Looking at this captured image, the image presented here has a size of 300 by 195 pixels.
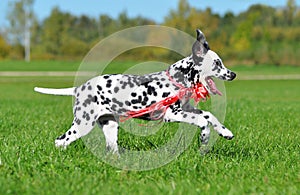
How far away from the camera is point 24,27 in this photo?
76.8 metres

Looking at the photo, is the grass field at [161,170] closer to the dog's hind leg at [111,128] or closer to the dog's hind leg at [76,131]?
the dog's hind leg at [76,131]

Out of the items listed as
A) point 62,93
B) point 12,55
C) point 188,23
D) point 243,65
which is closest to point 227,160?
point 62,93

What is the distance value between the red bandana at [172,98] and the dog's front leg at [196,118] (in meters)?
0.06

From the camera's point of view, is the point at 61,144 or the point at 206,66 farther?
the point at 61,144

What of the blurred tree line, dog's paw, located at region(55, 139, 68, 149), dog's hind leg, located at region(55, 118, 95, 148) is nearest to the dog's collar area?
dog's hind leg, located at region(55, 118, 95, 148)

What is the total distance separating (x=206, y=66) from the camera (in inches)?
201

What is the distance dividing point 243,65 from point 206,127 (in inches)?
2013

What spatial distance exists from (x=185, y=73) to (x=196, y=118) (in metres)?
0.48

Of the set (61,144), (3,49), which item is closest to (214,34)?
(3,49)

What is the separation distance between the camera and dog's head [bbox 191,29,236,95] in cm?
502

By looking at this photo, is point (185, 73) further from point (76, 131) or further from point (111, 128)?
point (76, 131)

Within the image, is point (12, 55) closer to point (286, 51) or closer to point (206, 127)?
point (286, 51)

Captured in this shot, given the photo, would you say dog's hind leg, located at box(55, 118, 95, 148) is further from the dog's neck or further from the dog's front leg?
the dog's neck

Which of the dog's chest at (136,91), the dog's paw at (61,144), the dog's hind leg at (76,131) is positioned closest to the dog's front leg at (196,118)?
the dog's chest at (136,91)
